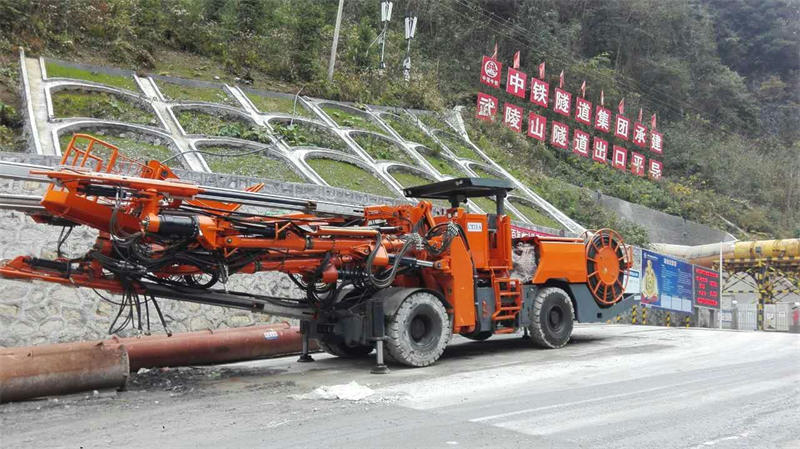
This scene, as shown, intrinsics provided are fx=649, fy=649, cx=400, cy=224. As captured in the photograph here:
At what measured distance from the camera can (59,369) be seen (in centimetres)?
735

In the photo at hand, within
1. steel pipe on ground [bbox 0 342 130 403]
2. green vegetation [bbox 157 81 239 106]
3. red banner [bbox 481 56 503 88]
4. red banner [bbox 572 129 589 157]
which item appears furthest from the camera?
red banner [bbox 572 129 589 157]

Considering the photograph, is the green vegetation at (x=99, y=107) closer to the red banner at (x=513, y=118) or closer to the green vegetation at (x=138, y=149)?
the green vegetation at (x=138, y=149)

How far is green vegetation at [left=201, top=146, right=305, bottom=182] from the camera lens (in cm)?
1773

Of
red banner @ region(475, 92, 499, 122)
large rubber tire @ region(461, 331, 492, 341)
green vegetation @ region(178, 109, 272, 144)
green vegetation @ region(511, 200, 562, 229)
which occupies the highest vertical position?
red banner @ region(475, 92, 499, 122)

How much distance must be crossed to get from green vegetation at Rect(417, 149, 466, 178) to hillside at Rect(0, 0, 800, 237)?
552 centimetres

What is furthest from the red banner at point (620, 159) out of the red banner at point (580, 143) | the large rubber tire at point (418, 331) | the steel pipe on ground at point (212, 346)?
the large rubber tire at point (418, 331)

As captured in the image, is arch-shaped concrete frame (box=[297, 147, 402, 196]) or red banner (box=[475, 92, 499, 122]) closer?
arch-shaped concrete frame (box=[297, 147, 402, 196])

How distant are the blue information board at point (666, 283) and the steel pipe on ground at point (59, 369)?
53.2 feet

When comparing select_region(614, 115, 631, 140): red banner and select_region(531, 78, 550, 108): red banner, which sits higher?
select_region(531, 78, 550, 108): red banner

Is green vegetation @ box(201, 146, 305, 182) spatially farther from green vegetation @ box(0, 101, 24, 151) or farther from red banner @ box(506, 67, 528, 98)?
red banner @ box(506, 67, 528, 98)

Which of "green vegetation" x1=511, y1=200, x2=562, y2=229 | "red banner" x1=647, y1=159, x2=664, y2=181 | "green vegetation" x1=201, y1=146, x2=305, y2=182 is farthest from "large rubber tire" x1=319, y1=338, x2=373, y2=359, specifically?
"red banner" x1=647, y1=159, x2=664, y2=181

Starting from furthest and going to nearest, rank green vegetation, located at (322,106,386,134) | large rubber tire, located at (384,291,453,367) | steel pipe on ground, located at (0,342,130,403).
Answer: green vegetation, located at (322,106,386,134) → large rubber tire, located at (384,291,453,367) → steel pipe on ground, located at (0,342,130,403)

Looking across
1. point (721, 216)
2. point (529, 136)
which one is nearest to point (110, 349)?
point (529, 136)

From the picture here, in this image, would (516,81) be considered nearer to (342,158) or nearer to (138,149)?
(342,158)
